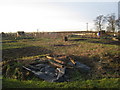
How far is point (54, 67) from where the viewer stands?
11.0 m

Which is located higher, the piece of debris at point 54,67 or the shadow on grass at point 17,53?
the shadow on grass at point 17,53

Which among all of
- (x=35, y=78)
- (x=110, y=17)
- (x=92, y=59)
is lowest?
(x=35, y=78)

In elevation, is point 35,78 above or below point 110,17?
below

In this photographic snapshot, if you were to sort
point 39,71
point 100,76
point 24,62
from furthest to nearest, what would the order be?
point 24,62
point 39,71
point 100,76

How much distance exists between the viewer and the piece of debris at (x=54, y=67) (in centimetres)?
964

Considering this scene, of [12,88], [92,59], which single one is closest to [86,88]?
[12,88]

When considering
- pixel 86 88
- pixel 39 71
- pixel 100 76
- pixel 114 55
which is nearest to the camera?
pixel 86 88

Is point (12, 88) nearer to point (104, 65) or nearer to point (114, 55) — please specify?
point (104, 65)

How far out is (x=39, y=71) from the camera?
1053 cm

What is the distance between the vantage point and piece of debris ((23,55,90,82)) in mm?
9641

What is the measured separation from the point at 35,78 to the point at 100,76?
4.12 metres

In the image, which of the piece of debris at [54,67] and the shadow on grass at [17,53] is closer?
the piece of debris at [54,67]

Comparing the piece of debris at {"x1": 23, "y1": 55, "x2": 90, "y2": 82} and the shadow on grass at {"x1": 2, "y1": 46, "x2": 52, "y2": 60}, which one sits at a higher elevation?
the shadow on grass at {"x1": 2, "y1": 46, "x2": 52, "y2": 60}

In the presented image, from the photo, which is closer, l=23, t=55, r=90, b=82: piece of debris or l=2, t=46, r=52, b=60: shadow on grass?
l=23, t=55, r=90, b=82: piece of debris
